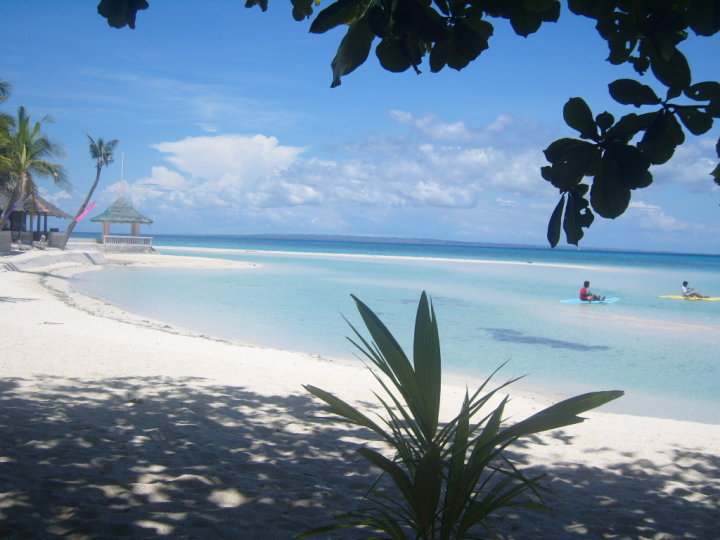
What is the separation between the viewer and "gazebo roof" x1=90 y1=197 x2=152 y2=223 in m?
33.7

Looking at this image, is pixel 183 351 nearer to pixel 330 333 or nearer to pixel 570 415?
pixel 330 333

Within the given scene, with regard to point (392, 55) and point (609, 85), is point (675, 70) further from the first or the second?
point (392, 55)

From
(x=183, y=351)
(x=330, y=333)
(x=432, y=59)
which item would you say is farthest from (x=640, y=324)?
(x=432, y=59)

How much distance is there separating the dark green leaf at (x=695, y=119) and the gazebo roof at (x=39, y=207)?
27880mm

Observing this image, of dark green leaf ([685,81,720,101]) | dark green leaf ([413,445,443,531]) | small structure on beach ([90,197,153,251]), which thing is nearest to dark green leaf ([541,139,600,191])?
dark green leaf ([685,81,720,101])

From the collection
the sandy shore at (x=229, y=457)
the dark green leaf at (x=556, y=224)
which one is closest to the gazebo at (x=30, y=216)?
the sandy shore at (x=229, y=457)

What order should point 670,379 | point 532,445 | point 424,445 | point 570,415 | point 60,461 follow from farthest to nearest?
1. point 670,379
2. point 532,445
3. point 60,461
4. point 424,445
5. point 570,415

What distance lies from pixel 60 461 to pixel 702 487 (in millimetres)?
3694

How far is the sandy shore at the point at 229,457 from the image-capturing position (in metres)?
2.60

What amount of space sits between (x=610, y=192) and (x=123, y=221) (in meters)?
35.5

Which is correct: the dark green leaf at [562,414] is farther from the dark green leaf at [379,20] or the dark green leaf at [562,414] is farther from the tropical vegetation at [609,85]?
the dark green leaf at [379,20]

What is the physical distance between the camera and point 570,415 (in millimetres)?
1679

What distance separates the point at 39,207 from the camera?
1086 inches

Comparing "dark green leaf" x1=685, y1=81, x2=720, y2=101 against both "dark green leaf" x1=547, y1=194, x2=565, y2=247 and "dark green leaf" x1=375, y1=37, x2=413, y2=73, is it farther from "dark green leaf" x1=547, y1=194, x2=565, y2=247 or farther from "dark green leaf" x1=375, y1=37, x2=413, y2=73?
"dark green leaf" x1=375, y1=37, x2=413, y2=73
